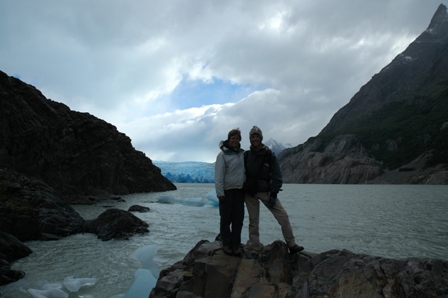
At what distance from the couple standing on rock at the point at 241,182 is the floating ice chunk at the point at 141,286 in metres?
2.71

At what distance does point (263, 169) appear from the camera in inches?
222

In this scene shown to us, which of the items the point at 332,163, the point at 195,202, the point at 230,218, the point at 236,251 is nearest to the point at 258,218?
the point at 230,218

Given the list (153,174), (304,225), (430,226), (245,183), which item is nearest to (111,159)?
(153,174)

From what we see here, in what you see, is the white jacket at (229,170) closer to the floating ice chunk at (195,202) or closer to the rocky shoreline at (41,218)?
the rocky shoreline at (41,218)

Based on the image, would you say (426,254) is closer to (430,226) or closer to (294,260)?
(430,226)

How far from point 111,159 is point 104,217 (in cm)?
3580

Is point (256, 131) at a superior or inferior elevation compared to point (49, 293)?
superior

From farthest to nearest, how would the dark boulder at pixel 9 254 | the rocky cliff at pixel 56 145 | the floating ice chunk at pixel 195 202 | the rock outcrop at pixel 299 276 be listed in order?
1. the floating ice chunk at pixel 195 202
2. the rocky cliff at pixel 56 145
3. the dark boulder at pixel 9 254
4. the rock outcrop at pixel 299 276

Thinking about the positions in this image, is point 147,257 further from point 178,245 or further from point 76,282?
point 178,245

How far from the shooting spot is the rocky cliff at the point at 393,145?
10669 centimetres

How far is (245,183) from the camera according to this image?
18.4 ft

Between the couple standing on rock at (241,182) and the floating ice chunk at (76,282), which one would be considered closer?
the couple standing on rock at (241,182)

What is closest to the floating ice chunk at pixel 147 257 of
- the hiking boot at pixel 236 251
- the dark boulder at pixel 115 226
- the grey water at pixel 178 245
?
the grey water at pixel 178 245

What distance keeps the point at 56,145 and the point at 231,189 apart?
36.5 m
